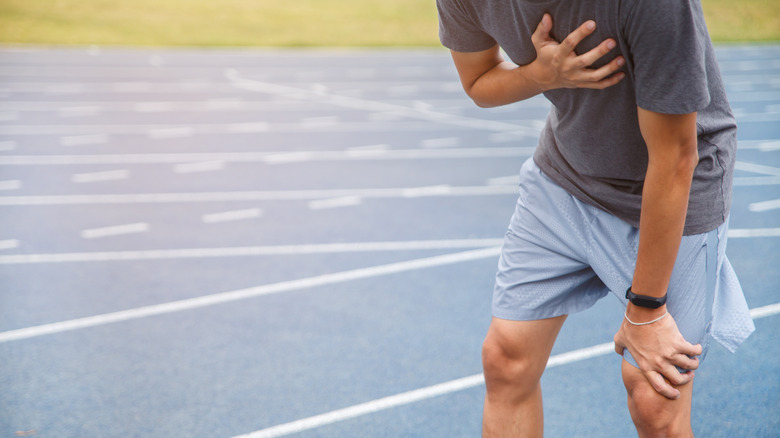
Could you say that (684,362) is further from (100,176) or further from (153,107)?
(153,107)

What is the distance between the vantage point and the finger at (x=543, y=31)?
69.4 inches

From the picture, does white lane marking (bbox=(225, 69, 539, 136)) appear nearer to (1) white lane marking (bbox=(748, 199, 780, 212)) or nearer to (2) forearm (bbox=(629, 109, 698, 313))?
(1) white lane marking (bbox=(748, 199, 780, 212))

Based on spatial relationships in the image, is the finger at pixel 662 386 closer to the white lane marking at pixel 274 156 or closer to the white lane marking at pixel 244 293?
the white lane marking at pixel 244 293

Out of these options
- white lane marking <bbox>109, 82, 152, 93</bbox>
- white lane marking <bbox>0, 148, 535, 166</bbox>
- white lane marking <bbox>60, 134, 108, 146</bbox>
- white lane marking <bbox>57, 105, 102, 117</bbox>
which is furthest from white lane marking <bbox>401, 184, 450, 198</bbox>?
white lane marking <bbox>109, 82, 152, 93</bbox>

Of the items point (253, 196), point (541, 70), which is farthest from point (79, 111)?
point (541, 70)

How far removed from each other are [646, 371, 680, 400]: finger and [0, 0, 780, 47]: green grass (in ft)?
63.9

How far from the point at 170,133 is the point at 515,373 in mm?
8773

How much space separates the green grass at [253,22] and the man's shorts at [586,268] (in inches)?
749

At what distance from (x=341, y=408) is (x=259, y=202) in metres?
3.80

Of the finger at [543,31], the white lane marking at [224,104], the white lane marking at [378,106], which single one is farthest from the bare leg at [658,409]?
the white lane marking at [224,104]

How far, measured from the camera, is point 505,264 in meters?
2.29

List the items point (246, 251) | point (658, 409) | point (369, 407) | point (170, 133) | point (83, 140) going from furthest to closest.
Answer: point (170, 133)
point (83, 140)
point (246, 251)
point (369, 407)
point (658, 409)

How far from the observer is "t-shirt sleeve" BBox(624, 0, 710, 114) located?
1.49m

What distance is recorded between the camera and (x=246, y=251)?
5703 mm
